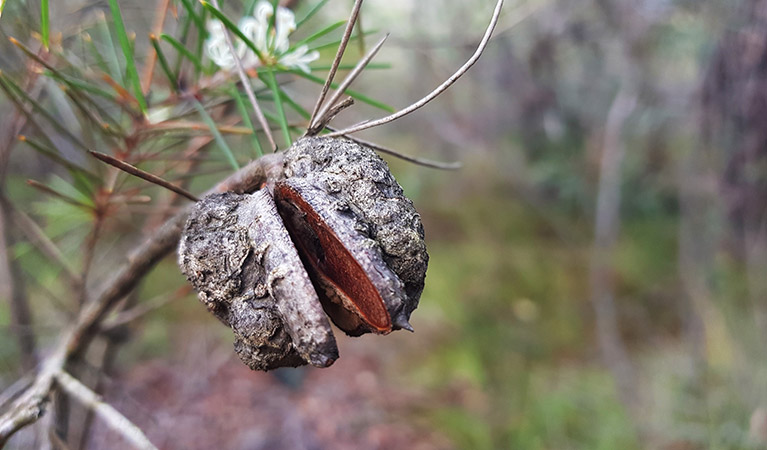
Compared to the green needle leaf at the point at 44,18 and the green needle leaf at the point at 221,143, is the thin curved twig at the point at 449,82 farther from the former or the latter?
the green needle leaf at the point at 44,18

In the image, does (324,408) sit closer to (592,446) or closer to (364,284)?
(592,446)

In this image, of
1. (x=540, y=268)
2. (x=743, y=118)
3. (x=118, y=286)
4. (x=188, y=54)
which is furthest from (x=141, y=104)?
(x=540, y=268)

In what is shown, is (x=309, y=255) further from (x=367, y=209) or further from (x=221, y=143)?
(x=221, y=143)

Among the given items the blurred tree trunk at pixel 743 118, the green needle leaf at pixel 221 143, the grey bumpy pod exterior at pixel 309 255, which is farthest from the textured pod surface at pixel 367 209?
the blurred tree trunk at pixel 743 118

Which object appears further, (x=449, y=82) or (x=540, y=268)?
(x=540, y=268)

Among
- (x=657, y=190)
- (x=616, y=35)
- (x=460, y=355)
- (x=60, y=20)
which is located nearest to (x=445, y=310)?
(x=460, y=355)

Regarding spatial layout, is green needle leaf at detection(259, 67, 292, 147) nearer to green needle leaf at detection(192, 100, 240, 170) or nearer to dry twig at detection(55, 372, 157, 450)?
green needle leaf at detection(192, 100, 240, 170)
